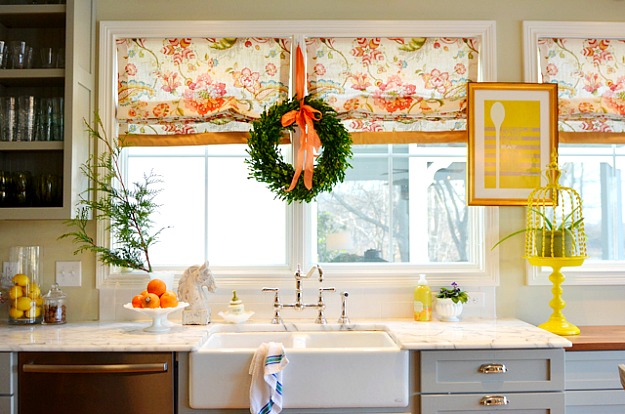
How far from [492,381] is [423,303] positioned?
0.59m

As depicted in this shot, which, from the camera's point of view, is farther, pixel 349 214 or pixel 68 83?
pixel 349 214

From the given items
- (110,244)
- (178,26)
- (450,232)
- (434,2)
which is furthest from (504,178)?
(110,244)

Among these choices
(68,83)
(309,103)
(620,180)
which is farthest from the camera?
(620,180)

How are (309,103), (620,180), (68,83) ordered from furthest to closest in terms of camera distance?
(620,180) < (309,103) < (68,83)

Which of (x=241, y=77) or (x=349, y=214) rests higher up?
(x=241, y=77)

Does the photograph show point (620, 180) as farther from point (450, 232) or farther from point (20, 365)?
point (20, 365)

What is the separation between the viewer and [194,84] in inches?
121

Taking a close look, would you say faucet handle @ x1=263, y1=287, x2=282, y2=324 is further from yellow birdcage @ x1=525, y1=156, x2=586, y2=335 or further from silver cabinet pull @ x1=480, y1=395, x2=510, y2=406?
yellow birdcage @ x1=525, y1=156, x2=586, y2=335

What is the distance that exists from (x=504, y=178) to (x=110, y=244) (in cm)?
196

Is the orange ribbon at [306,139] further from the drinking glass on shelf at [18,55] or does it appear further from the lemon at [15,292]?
the lemon at [15,292]

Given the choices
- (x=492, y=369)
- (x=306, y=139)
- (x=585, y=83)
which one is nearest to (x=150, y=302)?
(x=306, y=139)

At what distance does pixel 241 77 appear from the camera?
308cm

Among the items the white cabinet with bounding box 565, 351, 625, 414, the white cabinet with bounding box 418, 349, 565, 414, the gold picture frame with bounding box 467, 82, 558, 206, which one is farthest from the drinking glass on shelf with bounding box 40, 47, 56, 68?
the white cabinet with bounding box 565, 351, 625, 414

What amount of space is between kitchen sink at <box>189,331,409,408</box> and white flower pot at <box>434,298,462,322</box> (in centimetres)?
58
